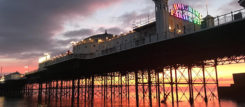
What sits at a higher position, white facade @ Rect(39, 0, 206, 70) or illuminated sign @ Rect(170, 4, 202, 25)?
illuminated sign @ Rect(170, 4, 202, 25)

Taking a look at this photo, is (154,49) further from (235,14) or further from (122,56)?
(235,14)

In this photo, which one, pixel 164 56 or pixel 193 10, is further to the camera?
pixel 193 10

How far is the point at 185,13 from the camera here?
1774 inches

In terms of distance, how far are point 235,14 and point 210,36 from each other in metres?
3.33

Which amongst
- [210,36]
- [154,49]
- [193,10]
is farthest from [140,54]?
[193,10]

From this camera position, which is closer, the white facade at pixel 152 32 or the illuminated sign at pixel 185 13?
the white facade at pixel 152 32

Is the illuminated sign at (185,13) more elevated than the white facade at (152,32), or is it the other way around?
the illuminated sign at (185,13)

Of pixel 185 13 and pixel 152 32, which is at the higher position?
pixel 185 13

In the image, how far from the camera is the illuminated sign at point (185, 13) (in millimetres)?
42750

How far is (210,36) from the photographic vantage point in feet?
72.4

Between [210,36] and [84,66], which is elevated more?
[210,36]

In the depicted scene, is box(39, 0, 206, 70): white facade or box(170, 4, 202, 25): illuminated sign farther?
box(170, 4, 202, 25): illuminated sign

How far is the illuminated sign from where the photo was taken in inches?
1683

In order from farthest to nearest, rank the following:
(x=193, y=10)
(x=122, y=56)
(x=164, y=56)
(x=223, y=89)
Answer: (x=223, y=89) → (x=193, y=10) → (x=122, y=56) → (x=164, y=56)
